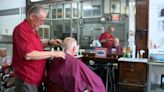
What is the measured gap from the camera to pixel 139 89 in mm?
3514

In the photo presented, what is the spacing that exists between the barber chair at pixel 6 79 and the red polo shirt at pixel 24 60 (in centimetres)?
175

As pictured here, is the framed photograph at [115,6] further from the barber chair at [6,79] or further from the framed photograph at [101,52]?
the barber chair at [6,79]

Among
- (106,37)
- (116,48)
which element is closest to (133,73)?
(116,48)

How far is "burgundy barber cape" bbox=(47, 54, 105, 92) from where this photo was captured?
1.71 meters

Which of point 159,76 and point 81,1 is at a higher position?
point 81,1

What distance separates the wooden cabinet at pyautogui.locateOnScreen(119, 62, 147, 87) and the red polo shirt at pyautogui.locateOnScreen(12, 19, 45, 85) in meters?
1.90

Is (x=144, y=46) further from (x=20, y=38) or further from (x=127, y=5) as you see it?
(x=20, y=38)

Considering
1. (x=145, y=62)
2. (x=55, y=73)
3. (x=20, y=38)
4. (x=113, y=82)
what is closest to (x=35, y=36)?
(x=20, y=38)

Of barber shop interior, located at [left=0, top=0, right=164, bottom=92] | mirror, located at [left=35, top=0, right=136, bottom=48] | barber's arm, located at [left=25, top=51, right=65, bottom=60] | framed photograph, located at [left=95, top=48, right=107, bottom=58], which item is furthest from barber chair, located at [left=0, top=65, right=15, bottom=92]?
barber's arm, located at [left=25, top=51, right=65, bottom=60]

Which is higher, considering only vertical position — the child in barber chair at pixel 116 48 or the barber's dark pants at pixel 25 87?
the child in barber chair at pixel 116 48

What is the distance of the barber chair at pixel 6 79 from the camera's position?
3461 millimetres

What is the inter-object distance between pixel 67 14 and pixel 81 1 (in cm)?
42

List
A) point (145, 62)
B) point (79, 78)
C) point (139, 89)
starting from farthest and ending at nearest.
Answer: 1. point (139, 89)
2. point (145, 62)
3. point (79, 78)

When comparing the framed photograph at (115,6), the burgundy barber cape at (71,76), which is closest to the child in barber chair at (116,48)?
the framed photograph at (115,6)
